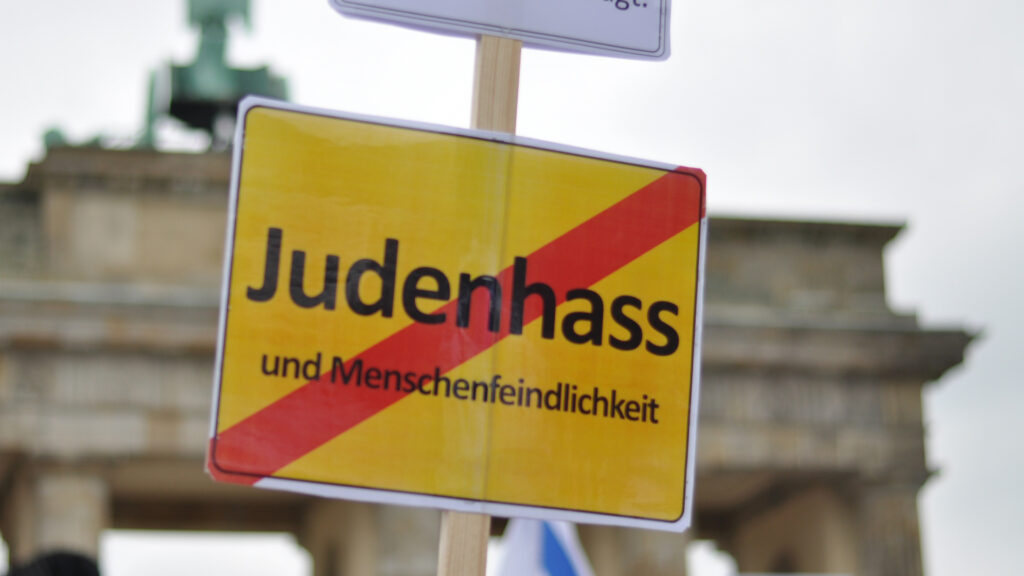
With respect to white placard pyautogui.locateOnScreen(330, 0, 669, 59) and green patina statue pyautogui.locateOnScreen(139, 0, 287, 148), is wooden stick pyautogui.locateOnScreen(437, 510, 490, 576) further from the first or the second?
green patina statue pyautogui.locateOnScreen(139, 0, 287, 148)

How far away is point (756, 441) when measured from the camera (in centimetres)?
2428

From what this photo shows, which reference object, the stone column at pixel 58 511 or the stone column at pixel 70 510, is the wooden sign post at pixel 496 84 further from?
the stone column at pixel 70 510

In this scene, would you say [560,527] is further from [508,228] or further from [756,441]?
[756,441]

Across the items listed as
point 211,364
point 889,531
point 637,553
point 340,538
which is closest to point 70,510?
point 211,364

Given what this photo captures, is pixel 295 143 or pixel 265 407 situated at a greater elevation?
pixel 295 143

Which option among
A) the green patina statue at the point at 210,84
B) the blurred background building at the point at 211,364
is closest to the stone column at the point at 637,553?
Answer: the blurred background building at the point at 211,364

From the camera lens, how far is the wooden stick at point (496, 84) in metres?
3.24

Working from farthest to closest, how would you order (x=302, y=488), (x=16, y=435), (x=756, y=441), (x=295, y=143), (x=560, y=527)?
(x=756, y=441), (x=16, y=435), (x=560, y=527), (x=295, y=143), (x=302, y=488)

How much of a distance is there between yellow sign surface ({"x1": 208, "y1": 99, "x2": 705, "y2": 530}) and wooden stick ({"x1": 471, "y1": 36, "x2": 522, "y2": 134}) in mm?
39

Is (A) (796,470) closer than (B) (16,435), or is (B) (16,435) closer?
(B) (16,435)

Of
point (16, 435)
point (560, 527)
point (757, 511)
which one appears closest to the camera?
point (560, 527)

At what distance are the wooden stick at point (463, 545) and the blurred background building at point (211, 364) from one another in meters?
20.1

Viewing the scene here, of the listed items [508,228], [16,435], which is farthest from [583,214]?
[16,435]

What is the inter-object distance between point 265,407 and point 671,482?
30.4 inches
